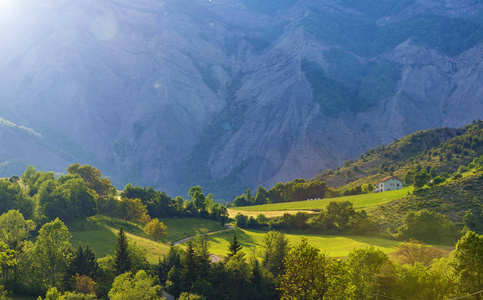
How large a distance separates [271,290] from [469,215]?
1665 inches

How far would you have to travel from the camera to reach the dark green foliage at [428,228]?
204ft

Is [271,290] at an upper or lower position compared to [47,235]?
lower

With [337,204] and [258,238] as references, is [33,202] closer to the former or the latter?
[258,238]

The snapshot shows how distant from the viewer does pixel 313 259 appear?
Answer: 1111 inches

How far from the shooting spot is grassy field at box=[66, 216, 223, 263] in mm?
59938

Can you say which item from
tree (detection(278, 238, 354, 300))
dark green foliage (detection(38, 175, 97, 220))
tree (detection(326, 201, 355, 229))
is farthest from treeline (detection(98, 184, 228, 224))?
tree (detection(278, 238, 354, 300))

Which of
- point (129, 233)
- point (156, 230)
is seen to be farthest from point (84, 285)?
point (129, 233)

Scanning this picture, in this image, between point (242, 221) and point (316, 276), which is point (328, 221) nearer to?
point (242, 221)

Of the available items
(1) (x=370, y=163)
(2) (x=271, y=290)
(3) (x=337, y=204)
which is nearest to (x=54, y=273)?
(2) (x=271, y=290)

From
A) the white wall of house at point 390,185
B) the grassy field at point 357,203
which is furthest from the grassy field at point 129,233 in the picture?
the white wall of house at point 390,185

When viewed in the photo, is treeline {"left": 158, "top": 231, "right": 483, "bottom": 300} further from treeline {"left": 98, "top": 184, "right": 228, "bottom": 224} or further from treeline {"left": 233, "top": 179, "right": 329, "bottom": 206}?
treeline {"left": 233, "top": 179, "right": 329, "bottom": 206}

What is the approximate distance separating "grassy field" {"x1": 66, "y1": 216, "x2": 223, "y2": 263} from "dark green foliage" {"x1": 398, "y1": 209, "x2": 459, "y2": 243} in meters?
43.9

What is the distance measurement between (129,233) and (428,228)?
5703cm

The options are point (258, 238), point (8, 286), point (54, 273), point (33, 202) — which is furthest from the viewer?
point (258, 238)
